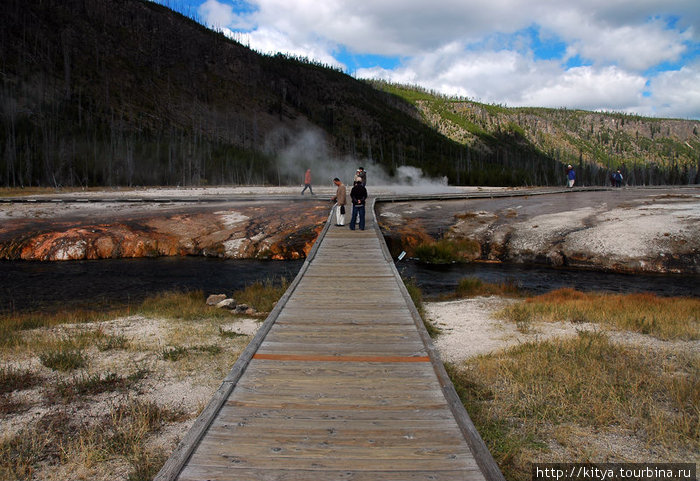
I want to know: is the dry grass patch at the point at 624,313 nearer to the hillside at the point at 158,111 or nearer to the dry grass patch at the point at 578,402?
the dry grass patch at the point at 578,402

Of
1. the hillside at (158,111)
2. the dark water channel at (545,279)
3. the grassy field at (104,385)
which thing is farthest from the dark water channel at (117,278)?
the hillside at (158,111)

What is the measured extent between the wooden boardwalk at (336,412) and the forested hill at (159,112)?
64837 mm

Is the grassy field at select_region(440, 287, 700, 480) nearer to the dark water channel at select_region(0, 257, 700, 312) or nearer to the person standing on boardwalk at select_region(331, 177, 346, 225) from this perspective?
the dark water channel at select_region(0, 257, 700, 312)

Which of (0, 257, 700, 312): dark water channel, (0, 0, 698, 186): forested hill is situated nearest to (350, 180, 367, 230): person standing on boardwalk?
(0, 257, 700, 312): dark water channel

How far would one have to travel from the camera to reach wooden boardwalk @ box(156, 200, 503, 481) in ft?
12.3

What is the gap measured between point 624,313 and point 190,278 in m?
14.8

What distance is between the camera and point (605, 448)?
496cm

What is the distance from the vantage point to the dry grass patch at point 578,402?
493 centimetres

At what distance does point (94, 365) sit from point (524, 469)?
7.30m

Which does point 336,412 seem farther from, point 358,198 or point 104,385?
point 358,198

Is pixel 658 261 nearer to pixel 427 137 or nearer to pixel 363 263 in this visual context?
pixel 363 263

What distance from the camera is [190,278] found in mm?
17156

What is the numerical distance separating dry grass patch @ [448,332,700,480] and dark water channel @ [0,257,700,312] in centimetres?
757

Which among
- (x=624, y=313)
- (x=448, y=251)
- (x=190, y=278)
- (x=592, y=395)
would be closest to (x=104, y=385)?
(x=592, y=395)
